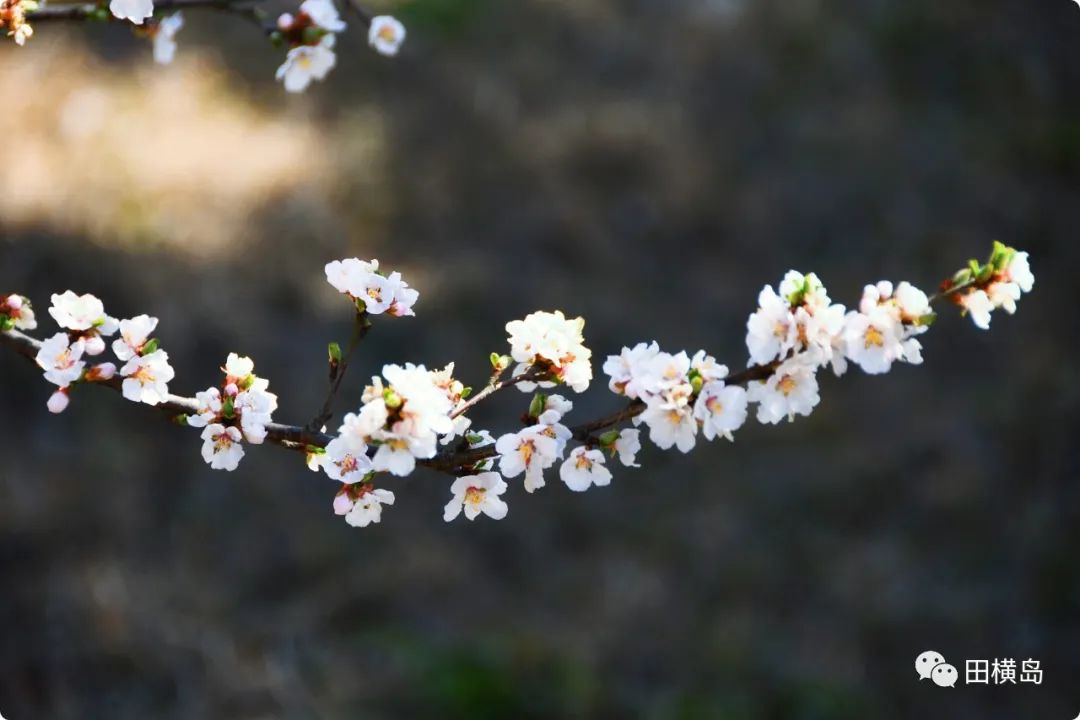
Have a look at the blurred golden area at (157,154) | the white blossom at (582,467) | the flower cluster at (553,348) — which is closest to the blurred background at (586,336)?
the blurred golden area at (157,154)

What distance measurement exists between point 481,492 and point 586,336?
3902 millimetres

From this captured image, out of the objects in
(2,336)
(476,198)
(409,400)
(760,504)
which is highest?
(476,198)

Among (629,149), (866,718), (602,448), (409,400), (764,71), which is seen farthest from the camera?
(764,71)

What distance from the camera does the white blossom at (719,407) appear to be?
135cm

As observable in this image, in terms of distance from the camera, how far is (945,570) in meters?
4.80

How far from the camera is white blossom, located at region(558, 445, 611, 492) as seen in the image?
1487 mm

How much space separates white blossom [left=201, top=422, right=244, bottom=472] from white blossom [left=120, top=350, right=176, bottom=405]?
86 mm

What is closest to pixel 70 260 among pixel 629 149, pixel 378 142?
pixel 378 142

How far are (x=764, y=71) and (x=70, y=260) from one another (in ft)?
13.7

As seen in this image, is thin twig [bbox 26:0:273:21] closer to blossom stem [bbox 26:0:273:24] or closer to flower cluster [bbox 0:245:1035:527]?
blossom stem [bbox 26:0:273:24]

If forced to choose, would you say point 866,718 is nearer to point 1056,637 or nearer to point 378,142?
point 1056,637

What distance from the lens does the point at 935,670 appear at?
4.36 metres

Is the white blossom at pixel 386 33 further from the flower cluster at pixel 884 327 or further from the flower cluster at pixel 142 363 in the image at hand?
the flower cluster at pixel 884 327

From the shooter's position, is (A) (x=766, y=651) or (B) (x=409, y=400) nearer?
(B) (x=409, y=400)
